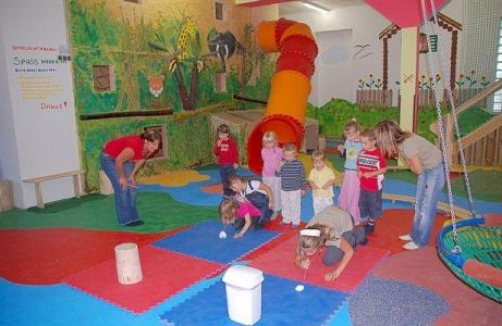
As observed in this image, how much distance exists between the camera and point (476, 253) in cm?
413

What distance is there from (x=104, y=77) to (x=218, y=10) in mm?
4033

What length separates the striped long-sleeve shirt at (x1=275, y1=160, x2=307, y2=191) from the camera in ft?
19.6

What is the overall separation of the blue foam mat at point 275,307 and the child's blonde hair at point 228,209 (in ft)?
4.49

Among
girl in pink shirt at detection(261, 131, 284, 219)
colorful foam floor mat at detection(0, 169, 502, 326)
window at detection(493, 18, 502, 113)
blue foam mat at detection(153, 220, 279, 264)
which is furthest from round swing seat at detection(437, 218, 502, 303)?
window at detection(493, 18, 502, 113)

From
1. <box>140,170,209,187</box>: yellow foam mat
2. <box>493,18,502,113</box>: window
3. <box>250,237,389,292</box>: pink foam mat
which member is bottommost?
<box>250,237,389,292</box>: pink foam mat

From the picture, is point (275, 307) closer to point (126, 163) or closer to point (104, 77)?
point (126, 163)

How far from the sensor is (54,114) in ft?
25.3

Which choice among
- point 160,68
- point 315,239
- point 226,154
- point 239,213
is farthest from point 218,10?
point 315,239

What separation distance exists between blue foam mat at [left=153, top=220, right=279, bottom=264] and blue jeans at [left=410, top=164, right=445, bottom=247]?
1.85m

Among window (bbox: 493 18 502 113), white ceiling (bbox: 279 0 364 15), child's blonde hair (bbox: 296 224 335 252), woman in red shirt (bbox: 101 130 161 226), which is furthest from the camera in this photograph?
white ceiling (bbox: 279 0 364 15)

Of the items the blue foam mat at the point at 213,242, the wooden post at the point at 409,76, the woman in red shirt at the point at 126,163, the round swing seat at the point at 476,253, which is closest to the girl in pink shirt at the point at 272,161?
the blue foam mat at the point at 213,242

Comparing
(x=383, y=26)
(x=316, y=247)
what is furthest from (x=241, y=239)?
(x=383, y=26)

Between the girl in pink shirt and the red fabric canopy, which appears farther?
the red fabric canopy

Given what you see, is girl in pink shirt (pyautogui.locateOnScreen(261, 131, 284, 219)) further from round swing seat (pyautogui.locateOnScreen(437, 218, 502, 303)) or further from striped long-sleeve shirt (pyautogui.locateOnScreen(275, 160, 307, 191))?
round swing seat (pyautogui.locateOnScreen(437, 218, 502, 303))
